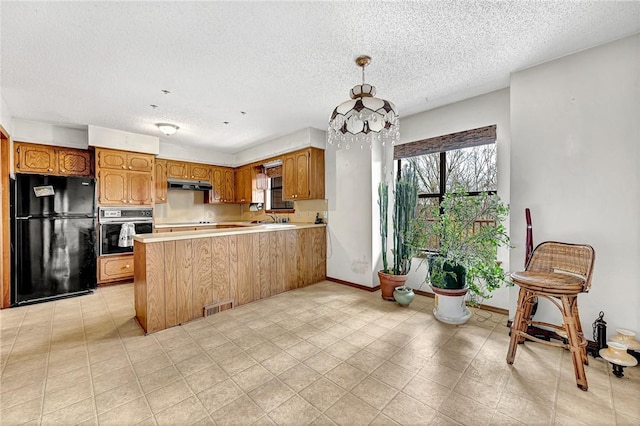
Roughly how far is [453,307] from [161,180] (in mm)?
5316

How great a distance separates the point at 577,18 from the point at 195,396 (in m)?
3.62

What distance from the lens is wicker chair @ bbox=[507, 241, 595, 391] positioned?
1734mm

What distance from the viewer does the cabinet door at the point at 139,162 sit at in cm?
443

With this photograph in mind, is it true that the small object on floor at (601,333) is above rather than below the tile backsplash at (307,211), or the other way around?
below

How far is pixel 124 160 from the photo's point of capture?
4.38 m

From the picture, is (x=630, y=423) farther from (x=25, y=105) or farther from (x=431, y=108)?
(x=25, y=105)

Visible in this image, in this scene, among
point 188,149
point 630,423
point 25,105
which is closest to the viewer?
point 630,423

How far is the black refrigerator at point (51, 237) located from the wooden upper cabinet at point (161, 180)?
1243 millimetres

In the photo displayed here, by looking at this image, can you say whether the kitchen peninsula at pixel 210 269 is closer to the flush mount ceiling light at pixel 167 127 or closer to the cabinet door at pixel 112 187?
the flush mount ceiling light at pixel 167 127

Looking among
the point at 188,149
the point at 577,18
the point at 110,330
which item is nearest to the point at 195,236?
the point at 110,330

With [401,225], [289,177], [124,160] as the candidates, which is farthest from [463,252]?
[124,160]

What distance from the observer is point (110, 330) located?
2.61 metres

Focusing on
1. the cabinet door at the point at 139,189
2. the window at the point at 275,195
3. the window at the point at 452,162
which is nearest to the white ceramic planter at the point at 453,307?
the window at the point at 452,162

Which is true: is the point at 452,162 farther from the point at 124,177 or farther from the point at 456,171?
the point at 124,177
